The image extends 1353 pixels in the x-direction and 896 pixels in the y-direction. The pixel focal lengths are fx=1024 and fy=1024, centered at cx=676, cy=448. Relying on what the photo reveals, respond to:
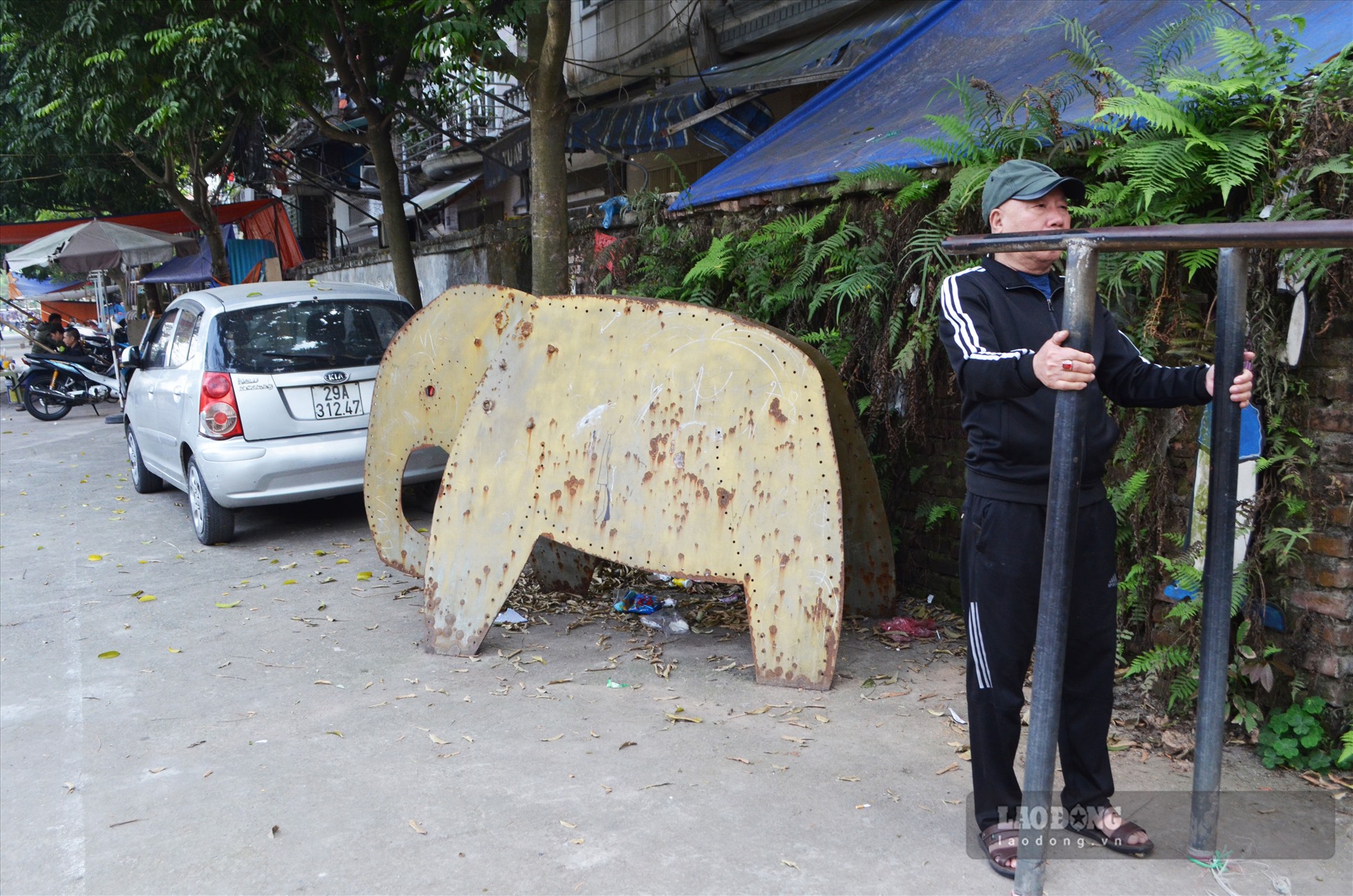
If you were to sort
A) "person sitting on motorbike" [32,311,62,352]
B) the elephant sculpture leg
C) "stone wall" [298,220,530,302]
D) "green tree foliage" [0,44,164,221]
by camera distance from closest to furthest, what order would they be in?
1. the elephant sculpture leg
2. "stone wall" [298,220,530,302]
3. "green tree foliage" [0,44,164,221]
4. "person sitting on motorbike" [32,311,62,352]

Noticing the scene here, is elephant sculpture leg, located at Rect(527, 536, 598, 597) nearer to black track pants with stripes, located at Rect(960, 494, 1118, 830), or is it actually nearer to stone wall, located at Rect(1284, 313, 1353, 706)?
black track pants with stripes, located at Rect(960, 494, 1118, 830)

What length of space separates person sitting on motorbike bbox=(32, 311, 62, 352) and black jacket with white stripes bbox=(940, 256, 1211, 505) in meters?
17.9

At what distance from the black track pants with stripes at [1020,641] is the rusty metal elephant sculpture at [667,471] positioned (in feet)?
3.76

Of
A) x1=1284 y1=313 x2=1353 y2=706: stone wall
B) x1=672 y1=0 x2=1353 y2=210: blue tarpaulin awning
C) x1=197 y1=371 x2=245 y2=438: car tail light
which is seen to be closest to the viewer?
x1=1284 y1=313 x2=1353 y2=706: stone wall

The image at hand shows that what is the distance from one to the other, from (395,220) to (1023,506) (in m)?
9.25

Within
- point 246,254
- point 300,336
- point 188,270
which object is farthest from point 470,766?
point 188,270

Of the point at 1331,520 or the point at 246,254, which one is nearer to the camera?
the point at 1331,520

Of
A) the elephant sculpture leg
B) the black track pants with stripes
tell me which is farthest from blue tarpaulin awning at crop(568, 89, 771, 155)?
the black track pants with stripes

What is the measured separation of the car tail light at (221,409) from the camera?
6.70 meters

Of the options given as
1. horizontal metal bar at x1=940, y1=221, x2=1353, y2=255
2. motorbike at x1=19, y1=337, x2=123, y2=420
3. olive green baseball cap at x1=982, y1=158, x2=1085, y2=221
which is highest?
olive green baseball cap at x1=982, y1=158, x2=1085, y2=221

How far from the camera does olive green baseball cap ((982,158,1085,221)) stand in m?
2.68

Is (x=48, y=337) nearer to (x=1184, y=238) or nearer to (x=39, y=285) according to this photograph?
(x=39, y=285)

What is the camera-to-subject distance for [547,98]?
22.5 ft

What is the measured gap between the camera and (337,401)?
6.97 m
